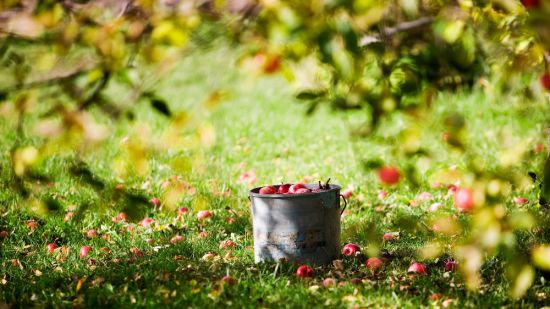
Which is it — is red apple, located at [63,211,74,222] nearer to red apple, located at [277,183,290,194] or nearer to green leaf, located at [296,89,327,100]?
red apple, located at [277,183,290,194]

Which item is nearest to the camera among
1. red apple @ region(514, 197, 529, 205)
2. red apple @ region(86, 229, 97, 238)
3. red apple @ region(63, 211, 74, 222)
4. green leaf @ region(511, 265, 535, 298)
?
green leaf @ region(511, 265, 535, 298)

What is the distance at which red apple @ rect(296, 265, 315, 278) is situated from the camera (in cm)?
322

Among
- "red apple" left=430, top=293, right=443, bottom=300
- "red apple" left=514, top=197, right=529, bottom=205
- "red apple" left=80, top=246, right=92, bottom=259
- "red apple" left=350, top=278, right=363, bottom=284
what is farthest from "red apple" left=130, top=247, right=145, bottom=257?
"red apple" left=514, top=197, right=529, bottom=205

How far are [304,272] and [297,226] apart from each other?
0.23 m

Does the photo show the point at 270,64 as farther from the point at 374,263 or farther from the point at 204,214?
the point at 204,214

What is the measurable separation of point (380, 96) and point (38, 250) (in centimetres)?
276

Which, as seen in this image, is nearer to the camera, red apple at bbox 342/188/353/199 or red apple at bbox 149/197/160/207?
red apple at bbox 149/197/160/207

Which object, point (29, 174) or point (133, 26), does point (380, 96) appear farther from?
point (29, 174)

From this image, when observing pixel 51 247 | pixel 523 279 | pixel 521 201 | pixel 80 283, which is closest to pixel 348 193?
pixel 521 201

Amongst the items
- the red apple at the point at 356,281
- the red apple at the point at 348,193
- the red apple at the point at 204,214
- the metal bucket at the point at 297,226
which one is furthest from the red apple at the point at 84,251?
the red apple at the point at 348,193

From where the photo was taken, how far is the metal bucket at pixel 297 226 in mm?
3277

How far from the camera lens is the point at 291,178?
215 inches

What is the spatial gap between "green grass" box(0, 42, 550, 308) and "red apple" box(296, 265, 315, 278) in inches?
1.6

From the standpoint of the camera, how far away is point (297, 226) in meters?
3.31
